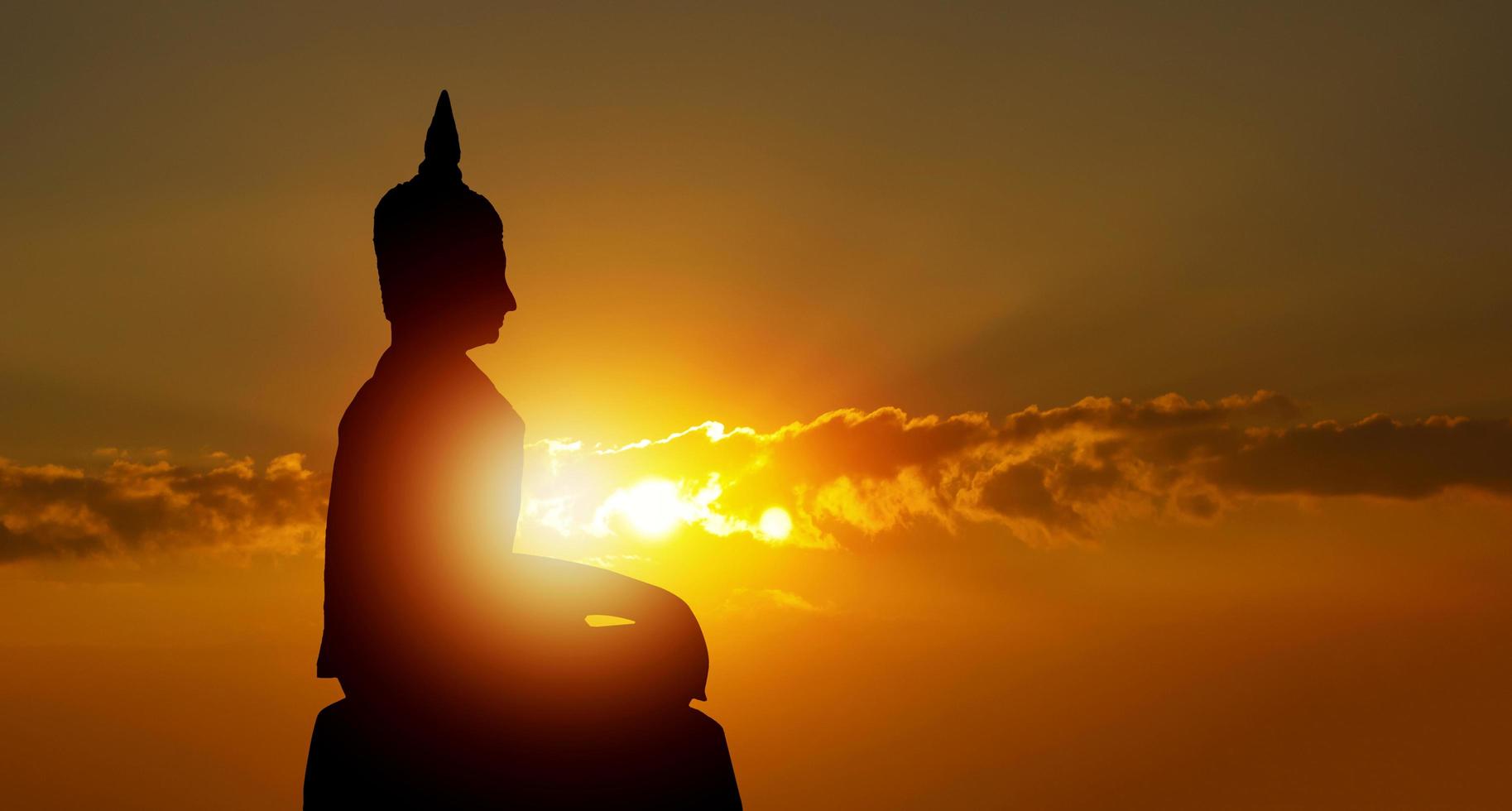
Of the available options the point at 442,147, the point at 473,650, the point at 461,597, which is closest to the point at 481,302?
the point at 442,147

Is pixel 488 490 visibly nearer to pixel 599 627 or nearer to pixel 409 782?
pixel 599 627

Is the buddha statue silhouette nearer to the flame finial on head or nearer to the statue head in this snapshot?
the statue head

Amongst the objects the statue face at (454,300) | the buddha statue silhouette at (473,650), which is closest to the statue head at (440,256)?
the statue face at (454,300)

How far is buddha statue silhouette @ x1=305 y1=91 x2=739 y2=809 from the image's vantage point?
11.4 meters

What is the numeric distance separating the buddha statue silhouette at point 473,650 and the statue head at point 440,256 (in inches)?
15.8

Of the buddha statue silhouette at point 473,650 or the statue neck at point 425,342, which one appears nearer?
the buddha statue silhouette at point 473,650

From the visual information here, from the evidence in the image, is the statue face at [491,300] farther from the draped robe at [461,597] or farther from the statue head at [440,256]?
the draped robe at [461,597]

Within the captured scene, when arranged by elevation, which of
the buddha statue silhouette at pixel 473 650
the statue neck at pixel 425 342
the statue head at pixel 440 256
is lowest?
the buddha statue silhouette at pixel 473 650

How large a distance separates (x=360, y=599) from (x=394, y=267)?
2483 millimetres

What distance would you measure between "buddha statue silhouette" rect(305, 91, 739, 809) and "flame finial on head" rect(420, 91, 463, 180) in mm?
1483

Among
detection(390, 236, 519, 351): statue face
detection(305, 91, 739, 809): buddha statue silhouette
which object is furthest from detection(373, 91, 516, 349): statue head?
detection(305, 91, 739, 809): buddha statue silhouette

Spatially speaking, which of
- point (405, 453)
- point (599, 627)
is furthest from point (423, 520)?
point (599, 627)

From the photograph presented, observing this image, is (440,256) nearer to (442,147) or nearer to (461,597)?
(442,147)

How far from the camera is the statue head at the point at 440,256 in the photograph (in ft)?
39.6
